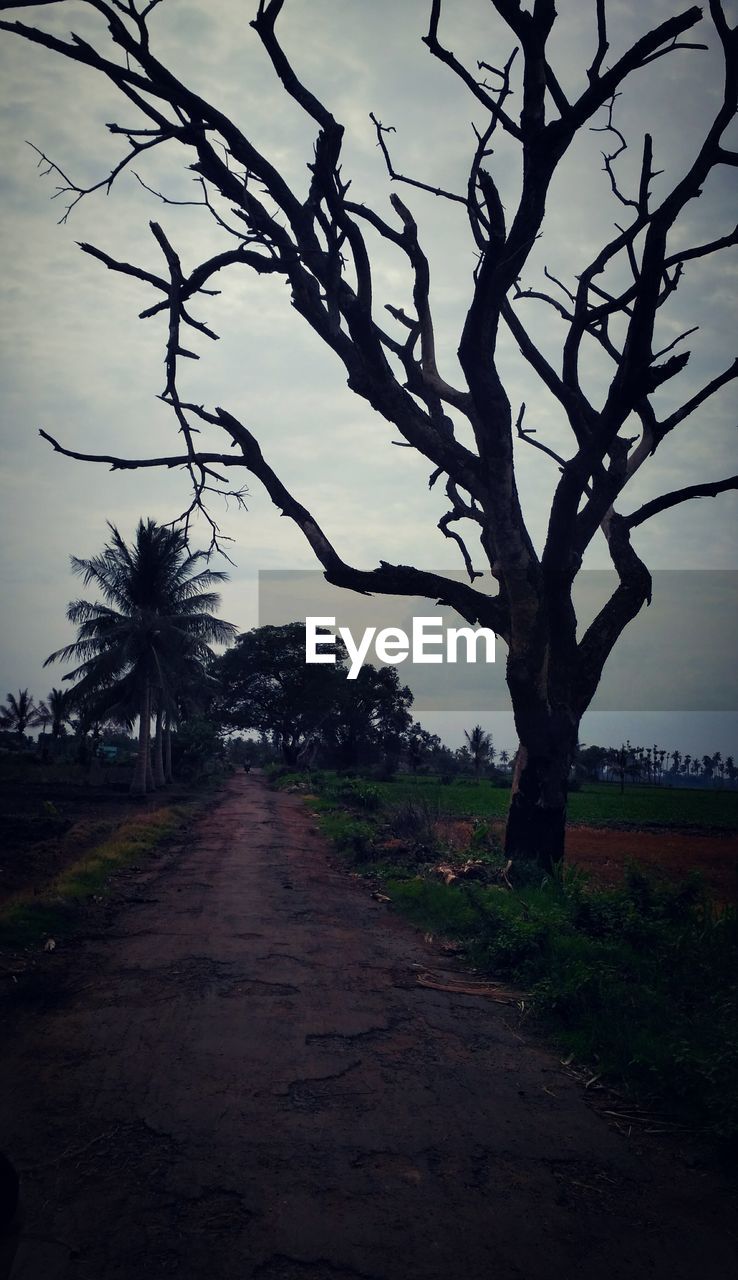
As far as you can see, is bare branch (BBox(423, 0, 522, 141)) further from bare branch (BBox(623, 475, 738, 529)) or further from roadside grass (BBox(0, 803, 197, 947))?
roadside grass (BBox(0, 803, 197, 947))

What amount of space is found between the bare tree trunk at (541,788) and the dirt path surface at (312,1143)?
9.17ft

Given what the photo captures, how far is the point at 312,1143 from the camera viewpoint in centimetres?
315

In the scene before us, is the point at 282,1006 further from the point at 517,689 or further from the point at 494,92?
the point at 494,92

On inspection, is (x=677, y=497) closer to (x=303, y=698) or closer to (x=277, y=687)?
(x=303, y=698)

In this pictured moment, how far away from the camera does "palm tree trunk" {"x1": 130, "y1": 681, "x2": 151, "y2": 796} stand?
26.1m

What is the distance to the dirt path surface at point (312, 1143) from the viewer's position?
2502 mm

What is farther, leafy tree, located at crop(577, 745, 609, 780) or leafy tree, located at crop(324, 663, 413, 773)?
leafy tree, located at crop(577, 745, 609, 780)

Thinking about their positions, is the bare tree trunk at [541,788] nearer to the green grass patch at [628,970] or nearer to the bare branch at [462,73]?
the green grass patch at [628,970]

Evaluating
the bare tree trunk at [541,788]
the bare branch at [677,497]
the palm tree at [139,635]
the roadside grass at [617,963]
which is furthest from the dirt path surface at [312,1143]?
the palm tree at [139,635]

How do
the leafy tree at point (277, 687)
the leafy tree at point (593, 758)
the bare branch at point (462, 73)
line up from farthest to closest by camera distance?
the leafy tree at point (593, 758), the leafy tree at point (277, 687), the bare branch at point (462, 73)

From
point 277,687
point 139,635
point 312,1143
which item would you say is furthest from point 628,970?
point 277,687

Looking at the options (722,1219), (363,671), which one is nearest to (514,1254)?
(722,1219)

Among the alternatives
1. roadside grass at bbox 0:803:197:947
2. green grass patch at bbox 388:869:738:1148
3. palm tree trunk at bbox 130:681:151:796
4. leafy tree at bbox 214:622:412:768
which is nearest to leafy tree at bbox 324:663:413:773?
leafy tree at bbox 214:622:412:768

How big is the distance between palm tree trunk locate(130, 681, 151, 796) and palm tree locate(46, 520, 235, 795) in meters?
0.03
